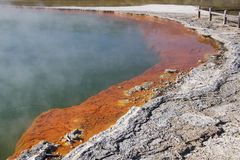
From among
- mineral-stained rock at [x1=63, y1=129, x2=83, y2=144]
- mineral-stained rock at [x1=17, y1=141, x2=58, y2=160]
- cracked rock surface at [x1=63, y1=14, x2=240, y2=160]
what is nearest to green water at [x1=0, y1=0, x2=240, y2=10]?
cracked rock surface at [x1=63, y1=14, x2=240, y2=160]

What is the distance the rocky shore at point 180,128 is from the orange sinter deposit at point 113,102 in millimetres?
1089

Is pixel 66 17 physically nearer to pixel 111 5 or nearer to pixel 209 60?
pixel 111 5

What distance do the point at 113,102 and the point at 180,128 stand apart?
4718 mm

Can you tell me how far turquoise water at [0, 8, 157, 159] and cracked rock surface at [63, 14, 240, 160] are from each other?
3762 mm

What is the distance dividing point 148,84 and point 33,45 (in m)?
11.8

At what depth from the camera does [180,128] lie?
1149cm

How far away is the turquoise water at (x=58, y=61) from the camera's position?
15.9 metres

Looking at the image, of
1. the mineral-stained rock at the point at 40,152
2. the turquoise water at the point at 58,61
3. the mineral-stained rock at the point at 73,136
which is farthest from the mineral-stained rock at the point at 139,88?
the mineral-stained rock at the point at 40,152

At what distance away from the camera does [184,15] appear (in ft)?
116

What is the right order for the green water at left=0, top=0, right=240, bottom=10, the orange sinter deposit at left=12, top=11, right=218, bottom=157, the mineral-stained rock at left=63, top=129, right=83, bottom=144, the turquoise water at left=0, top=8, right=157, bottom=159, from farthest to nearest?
the green water at left=0, top=0, right=240, bottom=10 → the turquoise water at left=0, top=8, right=157, bottom=159 → the orange sinter deposit at left=12, top=11, right=218, bottom=157 → the mineral-stained rock at left=63, top=129, right=83, bottom=144

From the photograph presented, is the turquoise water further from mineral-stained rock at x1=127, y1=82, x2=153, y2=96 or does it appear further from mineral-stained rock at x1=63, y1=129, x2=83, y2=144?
mineral-stained rock at x1=63, y1=129, x2=83, y2=144

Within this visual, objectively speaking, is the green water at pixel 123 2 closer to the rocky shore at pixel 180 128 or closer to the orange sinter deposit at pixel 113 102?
the orange sinter deposit at pixel 113 102

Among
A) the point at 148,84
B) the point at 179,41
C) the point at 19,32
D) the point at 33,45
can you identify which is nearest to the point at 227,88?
the point at 148,84

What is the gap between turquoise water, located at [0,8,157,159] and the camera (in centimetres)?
1591
